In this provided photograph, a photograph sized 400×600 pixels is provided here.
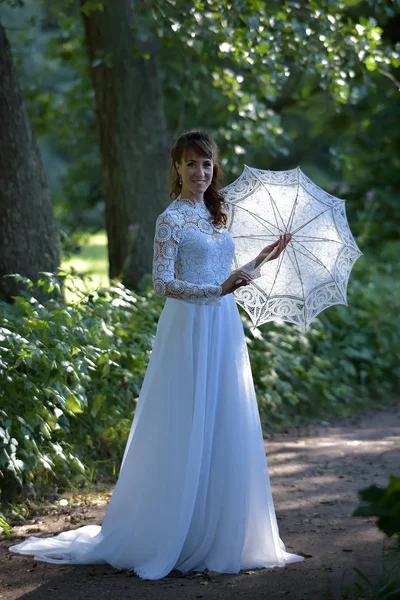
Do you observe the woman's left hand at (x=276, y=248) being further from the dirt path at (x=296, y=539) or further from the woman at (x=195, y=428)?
the dirt path at (x=296, y=539)

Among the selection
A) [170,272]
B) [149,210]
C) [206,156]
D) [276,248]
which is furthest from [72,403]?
[149,210]

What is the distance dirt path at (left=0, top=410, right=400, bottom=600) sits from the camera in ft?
13.9

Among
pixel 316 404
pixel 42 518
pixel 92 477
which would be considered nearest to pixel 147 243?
pixel 316 404

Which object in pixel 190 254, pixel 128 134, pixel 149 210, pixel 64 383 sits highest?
pixel 128 134

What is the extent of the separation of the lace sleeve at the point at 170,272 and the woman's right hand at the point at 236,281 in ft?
0.10

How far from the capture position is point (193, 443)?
4.53m

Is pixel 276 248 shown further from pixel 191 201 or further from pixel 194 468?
pixel 194 468

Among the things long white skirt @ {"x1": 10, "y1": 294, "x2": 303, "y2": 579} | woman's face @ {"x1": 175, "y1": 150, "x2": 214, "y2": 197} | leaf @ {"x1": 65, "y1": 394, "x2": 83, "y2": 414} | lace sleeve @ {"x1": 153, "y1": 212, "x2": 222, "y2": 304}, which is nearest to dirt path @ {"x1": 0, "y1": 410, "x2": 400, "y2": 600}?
long white skirt @ {"x1": 10, "y1": 294, "x2": 303, "y2": 579}

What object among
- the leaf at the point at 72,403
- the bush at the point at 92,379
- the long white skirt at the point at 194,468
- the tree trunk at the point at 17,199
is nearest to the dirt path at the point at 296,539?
the long white skirt at the point at 194,468

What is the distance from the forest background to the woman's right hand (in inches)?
56.8

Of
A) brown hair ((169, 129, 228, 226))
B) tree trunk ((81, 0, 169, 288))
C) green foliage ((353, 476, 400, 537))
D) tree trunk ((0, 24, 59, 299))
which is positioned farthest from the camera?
tree trunk ((81, 0, 169, 288))

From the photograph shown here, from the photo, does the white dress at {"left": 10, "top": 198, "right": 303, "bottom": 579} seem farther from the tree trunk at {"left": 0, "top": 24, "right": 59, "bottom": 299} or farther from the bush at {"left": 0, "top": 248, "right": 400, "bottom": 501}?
the tree trunk at {"left": 0, "top": 24, "right": 59, "bottom": 299}

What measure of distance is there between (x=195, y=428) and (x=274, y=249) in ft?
3.14

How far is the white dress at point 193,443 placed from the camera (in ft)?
14.8
